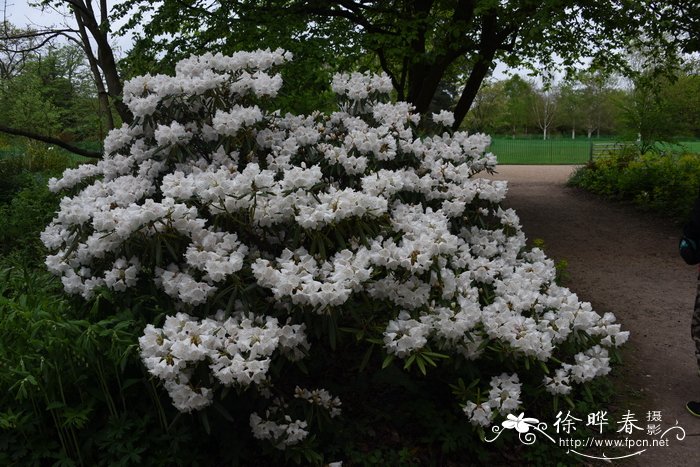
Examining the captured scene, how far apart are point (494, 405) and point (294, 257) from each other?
1.22 metres

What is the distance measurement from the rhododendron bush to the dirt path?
Result: 719 mm

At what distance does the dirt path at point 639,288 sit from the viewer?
142 inches

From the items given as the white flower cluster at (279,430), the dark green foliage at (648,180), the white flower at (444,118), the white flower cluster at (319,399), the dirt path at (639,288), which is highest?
the white flower at (444,118)

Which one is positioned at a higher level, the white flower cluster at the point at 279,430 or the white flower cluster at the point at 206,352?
the white flower cluster at the point at 206,352

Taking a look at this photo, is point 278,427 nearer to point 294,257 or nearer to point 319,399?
point 319,399

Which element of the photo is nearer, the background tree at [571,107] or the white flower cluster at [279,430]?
the white flower cluster at [279,430]

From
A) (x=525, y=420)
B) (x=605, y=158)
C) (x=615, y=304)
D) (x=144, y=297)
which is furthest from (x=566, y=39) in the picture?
(x=144, y=297)

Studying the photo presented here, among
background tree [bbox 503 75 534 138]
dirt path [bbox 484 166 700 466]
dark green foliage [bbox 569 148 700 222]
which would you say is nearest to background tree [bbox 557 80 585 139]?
background tree [bbox 503 75 534 138]

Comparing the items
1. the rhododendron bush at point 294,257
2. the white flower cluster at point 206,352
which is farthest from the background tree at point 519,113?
the white flower cluster at point 206,352

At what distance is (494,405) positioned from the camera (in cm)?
281

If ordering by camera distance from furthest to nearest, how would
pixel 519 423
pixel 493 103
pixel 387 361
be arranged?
pixel 493 103 → pixel 519 423 → pixel 387 361

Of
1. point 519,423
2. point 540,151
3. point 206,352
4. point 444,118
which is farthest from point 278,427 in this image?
point 540,151

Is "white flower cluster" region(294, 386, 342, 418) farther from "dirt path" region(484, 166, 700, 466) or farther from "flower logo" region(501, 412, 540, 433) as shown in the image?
"dirt path" region(484, 166, 700, 466)

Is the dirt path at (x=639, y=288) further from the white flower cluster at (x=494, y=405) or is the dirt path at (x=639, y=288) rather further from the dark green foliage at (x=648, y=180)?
the white flower cluster at (x=494, y=405)
